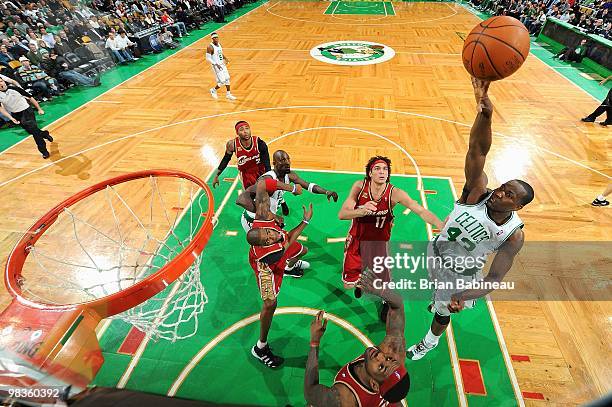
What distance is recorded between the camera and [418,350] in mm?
3406

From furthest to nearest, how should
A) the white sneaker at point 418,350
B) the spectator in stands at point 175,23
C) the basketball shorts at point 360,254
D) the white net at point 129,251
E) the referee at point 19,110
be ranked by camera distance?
1. the spectator in stands at point 175,23
2. the referee at point 19,110
3. the white net at point 129,251
4. the basketball shorts at point 360,254
5. the white sneaker at point 418,350

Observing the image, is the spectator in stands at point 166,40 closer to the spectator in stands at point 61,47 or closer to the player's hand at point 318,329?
the spectator in stands at point 61,47

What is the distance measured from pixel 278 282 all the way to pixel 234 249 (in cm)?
165

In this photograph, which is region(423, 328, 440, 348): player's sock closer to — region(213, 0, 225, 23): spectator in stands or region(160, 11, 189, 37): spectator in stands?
region(160, 11, 189, 37): spectator in stands

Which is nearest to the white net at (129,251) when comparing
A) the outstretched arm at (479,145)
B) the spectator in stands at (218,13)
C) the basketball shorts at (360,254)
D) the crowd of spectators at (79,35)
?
the basketball shorts at (360,254)

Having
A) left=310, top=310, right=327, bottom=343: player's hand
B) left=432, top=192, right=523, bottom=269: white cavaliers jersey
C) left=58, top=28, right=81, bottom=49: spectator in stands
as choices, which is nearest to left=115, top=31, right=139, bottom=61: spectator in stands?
left=58, top=28, right=81, bottom=49: spectator in stands

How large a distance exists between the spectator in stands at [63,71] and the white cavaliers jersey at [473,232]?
11477mm

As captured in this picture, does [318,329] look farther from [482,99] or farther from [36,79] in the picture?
[36,79]

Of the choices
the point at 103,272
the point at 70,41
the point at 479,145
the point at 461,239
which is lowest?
the point at 103,272

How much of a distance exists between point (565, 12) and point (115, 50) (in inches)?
709

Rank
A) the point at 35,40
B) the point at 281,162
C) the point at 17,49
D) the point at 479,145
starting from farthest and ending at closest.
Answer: the point at 35,40
the point at 17,49
the point at 281,162
the point at 479,145

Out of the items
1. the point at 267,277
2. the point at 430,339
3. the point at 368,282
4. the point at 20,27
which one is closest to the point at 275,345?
the point at 267,277

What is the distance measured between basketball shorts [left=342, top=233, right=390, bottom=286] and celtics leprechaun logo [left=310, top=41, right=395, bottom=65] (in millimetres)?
9566

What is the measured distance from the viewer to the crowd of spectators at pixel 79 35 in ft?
31.7
